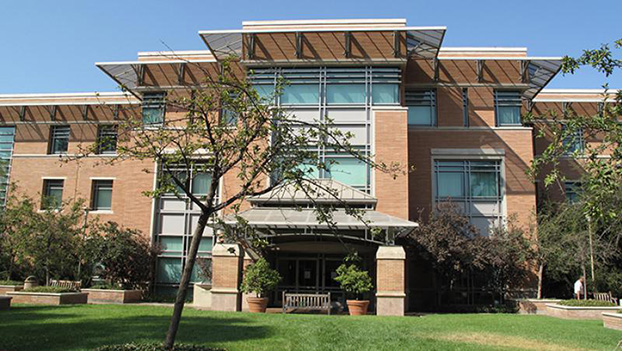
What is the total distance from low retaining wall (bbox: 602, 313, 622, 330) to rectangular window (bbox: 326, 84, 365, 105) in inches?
654

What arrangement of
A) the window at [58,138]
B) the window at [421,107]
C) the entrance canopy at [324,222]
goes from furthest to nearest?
the window at [58,138] → the window at [421,107] → the entrance canopy at [324,222]

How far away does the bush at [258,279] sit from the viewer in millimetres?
21562

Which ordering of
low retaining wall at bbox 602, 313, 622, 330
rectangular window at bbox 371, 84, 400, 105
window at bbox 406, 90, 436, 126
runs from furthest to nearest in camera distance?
window at bbox 406, 90, 436, 126 → rectangular window at bbox 371, 84, 400, 105 → low retaining wall at bbox 602, 313, 622, 330

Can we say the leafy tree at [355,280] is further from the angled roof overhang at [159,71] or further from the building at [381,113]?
the angled roof overhang at [159,71]

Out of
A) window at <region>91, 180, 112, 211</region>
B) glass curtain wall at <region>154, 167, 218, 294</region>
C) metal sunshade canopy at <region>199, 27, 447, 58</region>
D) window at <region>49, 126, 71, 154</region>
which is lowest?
glass curtain wall at <region>154, 167, 218, 294</region>

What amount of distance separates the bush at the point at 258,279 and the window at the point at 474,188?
12542 mm

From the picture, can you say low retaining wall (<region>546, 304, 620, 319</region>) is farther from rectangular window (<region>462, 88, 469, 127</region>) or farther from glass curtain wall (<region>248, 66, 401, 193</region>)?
rectangular window (<region>462, 88, 469, 127</region>)

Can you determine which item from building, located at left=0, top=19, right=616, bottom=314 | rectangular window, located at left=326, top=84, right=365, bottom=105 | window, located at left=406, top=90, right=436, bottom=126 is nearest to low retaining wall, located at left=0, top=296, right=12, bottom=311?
building, located at left=0, top=19, right=616, bottom=314

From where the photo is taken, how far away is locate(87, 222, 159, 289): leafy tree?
28.0 metres

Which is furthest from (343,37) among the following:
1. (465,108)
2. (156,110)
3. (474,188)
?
(156,110)

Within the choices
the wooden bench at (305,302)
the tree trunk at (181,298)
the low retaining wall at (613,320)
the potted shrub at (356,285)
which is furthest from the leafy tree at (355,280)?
the tree trunk at (181,298)

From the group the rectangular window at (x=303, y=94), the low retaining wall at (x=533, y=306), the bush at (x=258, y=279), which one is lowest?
the low retaining wall at (x=533, y=306)

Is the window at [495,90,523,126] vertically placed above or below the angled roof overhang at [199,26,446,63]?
below

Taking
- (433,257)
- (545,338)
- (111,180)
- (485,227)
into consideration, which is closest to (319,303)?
(433,257)
